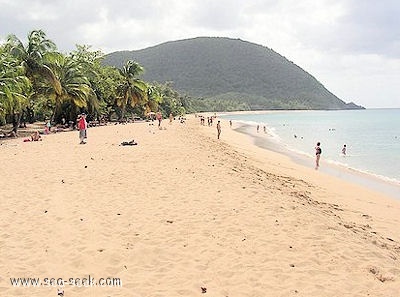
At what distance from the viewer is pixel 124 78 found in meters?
47.2

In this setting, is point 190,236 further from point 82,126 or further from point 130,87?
point 130,87

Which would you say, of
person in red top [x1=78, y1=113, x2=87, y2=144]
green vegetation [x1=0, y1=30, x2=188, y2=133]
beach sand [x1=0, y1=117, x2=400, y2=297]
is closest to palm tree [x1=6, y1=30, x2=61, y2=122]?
green vegetation [x1=0, y1=30, x2=188, y2=133]

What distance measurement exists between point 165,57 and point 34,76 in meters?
172

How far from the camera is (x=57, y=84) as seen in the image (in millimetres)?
27797

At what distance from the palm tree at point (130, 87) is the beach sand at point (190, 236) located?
35853 mm

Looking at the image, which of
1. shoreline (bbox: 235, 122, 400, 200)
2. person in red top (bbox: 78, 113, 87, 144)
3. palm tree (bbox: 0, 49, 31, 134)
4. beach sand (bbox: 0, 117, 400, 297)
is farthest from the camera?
palm tree (bbox: 0, 49, 31, 134)

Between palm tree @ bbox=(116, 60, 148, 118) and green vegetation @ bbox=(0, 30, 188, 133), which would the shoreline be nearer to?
green vegetation @ bbox=(0, 30, 188, 133)

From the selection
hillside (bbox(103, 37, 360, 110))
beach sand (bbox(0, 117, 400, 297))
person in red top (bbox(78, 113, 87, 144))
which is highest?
hillside (bbox(103, 37, 360, 110))

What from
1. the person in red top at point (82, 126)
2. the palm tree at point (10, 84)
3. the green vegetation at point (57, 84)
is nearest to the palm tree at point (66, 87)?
the green vegetation at point (57, 84)

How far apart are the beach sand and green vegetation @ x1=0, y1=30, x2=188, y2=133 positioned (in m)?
14.1

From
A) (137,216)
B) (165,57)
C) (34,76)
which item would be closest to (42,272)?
(137,216)

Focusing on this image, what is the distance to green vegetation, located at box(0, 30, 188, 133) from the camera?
23781 mm

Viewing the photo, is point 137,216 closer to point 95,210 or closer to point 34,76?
point 95,210

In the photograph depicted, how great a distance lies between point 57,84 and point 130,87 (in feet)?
62.2
